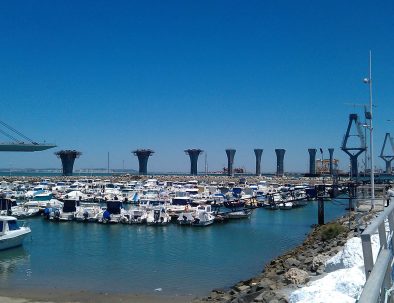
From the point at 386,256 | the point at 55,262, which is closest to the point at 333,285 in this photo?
the point at 386,256

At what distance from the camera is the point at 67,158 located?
144 meters

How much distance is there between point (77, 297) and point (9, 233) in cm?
1080

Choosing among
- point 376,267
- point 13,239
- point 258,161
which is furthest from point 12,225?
point 258,161

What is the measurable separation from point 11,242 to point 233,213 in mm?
19872

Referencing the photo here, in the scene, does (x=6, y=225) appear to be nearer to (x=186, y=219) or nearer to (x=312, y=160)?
(x=186, y=219)

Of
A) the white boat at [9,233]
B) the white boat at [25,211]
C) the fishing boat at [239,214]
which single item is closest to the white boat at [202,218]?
the fishing boat at [239,214]

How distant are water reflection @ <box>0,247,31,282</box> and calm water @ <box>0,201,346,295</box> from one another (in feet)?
0.15

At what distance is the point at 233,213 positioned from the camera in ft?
130

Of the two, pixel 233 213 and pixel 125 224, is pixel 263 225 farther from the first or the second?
pixel 125 224

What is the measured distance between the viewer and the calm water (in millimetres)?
18291

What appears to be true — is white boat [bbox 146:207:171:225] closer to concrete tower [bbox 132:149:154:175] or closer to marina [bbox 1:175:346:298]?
marina [bbox 1:175:346:298]

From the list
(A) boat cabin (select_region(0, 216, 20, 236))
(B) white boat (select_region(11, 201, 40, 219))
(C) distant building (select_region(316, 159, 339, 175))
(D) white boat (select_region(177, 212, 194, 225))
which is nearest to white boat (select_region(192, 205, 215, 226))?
(D) white boat (select_region(177, 212, 194, 225))

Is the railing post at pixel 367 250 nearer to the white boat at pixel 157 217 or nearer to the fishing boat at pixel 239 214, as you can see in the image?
the white boat at pixel 157 217

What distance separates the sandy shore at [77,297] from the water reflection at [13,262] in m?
2.95
